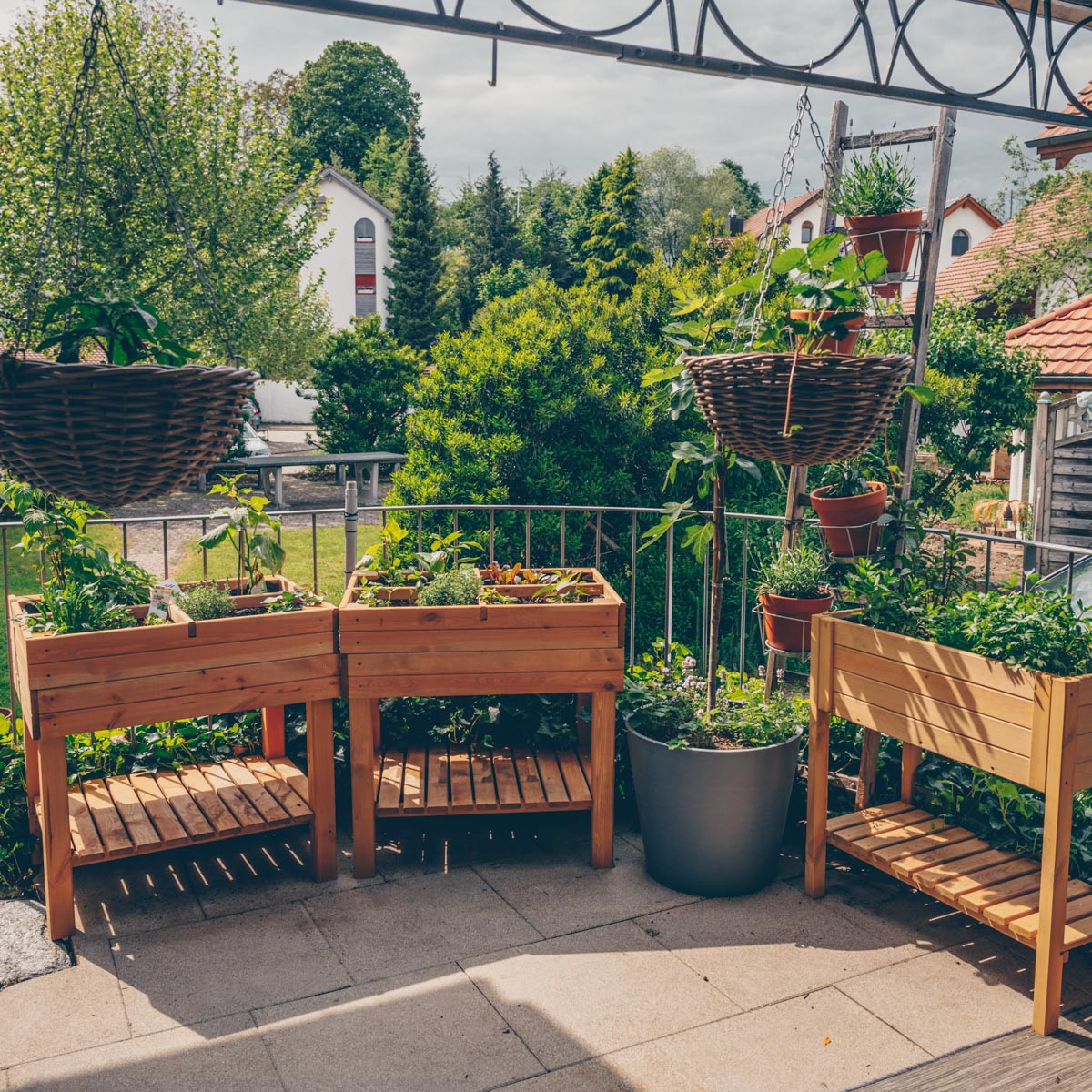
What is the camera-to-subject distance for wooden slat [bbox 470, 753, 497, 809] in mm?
3615

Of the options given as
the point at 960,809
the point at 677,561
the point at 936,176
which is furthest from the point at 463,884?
the point at 677,561

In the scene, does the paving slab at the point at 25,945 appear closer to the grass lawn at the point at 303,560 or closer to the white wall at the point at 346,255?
the grass lawn at the point at 303,560

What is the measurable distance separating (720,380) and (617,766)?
1800 mm

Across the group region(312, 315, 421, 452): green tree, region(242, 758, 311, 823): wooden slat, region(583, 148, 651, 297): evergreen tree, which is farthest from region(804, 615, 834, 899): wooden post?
region(583, 148, 651, 297): evergreen tree

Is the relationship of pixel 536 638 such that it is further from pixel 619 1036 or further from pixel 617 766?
pixel 619 1036

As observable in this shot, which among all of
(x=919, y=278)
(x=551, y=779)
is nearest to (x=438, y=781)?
(x=551, y=779)

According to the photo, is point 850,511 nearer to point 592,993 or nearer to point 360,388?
point 592,993

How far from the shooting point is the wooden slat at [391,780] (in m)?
3.62

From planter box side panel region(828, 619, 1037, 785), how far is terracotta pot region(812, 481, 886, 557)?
0.37 metres

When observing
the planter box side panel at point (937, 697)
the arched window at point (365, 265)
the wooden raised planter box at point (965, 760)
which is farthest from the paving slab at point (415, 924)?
the arched window at point (365, 265)

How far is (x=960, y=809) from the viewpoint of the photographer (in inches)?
144

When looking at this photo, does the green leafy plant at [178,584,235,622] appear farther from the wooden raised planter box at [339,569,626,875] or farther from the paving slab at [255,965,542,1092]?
the paving slab at [255,965,542,1092]

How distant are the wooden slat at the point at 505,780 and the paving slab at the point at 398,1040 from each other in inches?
27.4

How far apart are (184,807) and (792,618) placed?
215cm
